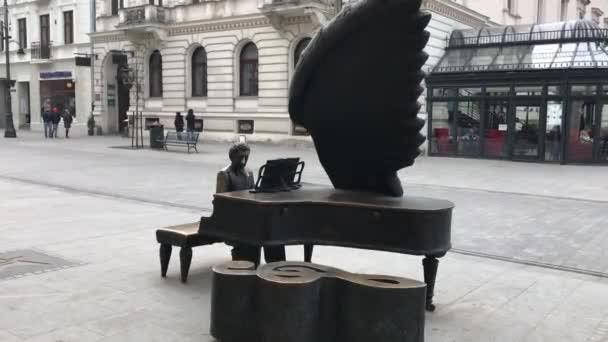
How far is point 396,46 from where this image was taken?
5.04 metres

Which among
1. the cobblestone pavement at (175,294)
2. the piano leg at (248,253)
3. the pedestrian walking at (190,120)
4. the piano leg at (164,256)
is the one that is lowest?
the cobblestone pavement at (175,294)

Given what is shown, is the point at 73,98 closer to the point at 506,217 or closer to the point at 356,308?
the point at 506,217

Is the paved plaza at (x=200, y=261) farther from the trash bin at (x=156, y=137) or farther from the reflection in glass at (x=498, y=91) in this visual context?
the trash bin at (x=156, y=137)

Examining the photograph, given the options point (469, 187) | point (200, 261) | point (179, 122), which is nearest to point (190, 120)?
point (179, 122)

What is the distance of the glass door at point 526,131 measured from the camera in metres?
21.9

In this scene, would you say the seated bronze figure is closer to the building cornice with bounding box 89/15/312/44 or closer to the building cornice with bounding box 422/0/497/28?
the building cornice with bounding box 422/0/497/28

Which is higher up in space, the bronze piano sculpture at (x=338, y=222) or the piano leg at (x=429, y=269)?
the bronze piano sculpture at (x=338, y=222)

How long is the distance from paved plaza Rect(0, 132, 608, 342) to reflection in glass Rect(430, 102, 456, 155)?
8.26 metres

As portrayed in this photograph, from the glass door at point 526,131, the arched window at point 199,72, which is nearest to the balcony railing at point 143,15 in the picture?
the arched window at point 199,72

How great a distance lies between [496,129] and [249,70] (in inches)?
486

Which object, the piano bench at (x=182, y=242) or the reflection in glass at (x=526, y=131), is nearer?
the piano bench at (x=182, y=242)

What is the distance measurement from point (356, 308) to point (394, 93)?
1.94 meters

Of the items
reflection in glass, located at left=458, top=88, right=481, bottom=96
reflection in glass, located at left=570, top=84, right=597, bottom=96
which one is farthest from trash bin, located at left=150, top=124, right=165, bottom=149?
reflection in glass, located at left=570, top=84, right=597, bottom=96

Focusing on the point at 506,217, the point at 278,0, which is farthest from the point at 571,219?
the point at 278,0
